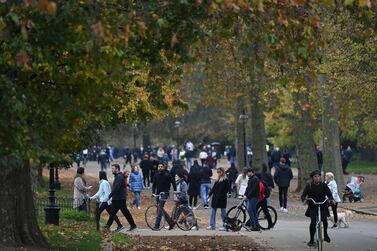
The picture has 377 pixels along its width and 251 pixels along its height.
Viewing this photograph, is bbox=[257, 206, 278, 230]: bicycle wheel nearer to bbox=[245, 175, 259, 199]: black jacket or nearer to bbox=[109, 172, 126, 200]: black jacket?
bbox=[245, 175, 259, 199]: black jacket

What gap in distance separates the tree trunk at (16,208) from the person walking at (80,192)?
36.2 feet

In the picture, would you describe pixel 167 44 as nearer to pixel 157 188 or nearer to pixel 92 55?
pixel 92 55

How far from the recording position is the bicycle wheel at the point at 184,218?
24.9 meters

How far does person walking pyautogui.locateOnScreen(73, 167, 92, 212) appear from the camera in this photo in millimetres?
27500

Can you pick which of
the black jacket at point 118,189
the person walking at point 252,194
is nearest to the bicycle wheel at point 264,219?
the person walking at point 252,194

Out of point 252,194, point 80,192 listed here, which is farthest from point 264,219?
point 80,192

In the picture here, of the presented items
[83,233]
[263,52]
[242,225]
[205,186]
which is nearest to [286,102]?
[205,186]

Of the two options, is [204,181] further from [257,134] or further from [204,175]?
[257,134]

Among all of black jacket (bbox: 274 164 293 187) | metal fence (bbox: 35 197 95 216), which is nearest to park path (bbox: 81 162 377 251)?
black jacket (bbox: 274 164 293 187)

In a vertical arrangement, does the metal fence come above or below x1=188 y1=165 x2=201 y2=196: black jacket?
below

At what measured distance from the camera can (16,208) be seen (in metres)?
15.8

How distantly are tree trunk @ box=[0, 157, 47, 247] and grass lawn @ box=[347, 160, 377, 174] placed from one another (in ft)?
154

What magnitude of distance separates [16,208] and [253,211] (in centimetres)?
930

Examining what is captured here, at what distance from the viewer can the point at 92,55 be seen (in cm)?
1184
